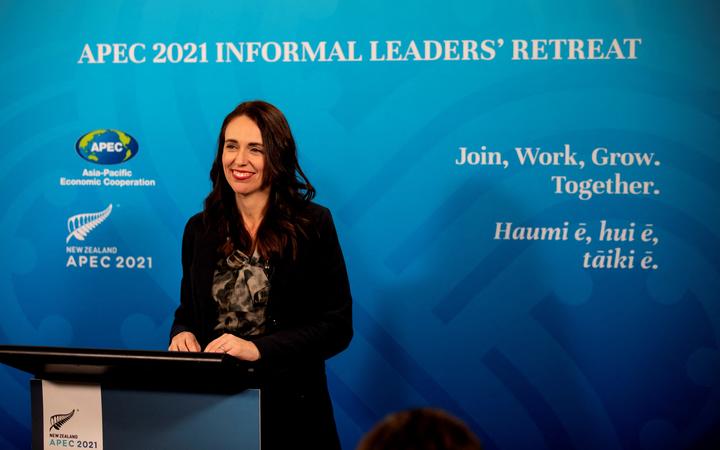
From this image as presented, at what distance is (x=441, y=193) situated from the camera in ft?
9.83

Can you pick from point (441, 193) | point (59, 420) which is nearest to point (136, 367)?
point (59, 420)

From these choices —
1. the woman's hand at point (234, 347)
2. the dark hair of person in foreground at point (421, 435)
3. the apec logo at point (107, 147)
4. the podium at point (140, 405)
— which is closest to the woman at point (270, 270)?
the woman's hand at point (234, 347)

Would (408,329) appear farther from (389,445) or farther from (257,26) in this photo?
(389,445)

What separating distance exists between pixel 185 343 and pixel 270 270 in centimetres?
31

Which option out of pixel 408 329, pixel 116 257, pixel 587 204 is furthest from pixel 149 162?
pixel 587 204

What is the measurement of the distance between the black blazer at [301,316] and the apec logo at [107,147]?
124 cm

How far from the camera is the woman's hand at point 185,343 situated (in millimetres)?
1850

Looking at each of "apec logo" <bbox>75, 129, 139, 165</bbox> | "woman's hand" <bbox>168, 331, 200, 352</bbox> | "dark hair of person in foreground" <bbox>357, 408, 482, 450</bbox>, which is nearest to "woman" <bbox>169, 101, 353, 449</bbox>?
"woman's hand" <bbox>168, 331, 200, 352</bbox>

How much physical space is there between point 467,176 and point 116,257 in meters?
1.68

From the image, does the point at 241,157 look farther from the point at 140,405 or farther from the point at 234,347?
the point at 140,405

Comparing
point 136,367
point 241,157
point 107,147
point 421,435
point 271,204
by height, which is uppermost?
point 107,147

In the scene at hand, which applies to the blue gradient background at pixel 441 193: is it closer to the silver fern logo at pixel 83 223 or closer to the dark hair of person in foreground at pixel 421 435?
the silver fern logo at pixel 83 223

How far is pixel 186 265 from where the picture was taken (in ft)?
6.94

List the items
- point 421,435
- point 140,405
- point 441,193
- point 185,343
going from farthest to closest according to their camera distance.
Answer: point 441,193 < point 185,343 < point 140,405 < point 421,435
